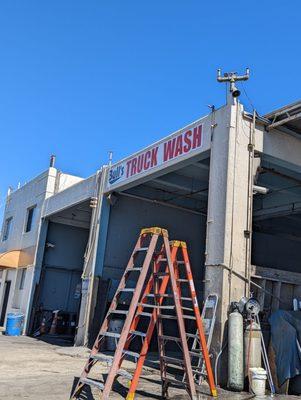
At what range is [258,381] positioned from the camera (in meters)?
8.03

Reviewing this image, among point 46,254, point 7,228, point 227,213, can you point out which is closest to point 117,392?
point 227,213

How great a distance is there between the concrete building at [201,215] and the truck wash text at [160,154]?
3cm

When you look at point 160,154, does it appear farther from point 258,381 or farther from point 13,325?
point 13,325

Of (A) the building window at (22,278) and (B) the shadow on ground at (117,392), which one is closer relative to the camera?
(B) the shadow on ground at (117,392)

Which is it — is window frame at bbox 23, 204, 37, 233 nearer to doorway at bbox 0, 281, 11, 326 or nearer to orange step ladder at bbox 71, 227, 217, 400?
doorway at bbox 0, 281, 11, 326

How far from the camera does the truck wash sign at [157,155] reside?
38.0ft

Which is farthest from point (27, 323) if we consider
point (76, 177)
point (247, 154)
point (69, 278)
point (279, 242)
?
point (247, 154)

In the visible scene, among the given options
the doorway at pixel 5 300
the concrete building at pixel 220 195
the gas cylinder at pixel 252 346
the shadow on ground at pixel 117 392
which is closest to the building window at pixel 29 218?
the doorway at pixel 5 300

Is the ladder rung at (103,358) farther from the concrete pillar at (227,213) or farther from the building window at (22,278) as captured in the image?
the building window at (22,278)

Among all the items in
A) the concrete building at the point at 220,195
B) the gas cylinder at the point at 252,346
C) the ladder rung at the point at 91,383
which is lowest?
the ladder rung at the point at 91,383

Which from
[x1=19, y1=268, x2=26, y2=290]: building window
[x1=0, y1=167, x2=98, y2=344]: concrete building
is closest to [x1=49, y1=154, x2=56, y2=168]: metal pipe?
[x1=0, y1=167, x2=98, y2=344]: concrete building

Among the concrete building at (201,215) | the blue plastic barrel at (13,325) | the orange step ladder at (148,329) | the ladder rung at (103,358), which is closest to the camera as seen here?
the orange step ladder at (148,329)

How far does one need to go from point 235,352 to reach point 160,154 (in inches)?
249

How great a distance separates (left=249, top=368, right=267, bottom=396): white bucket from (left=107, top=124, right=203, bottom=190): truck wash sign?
219 inches
